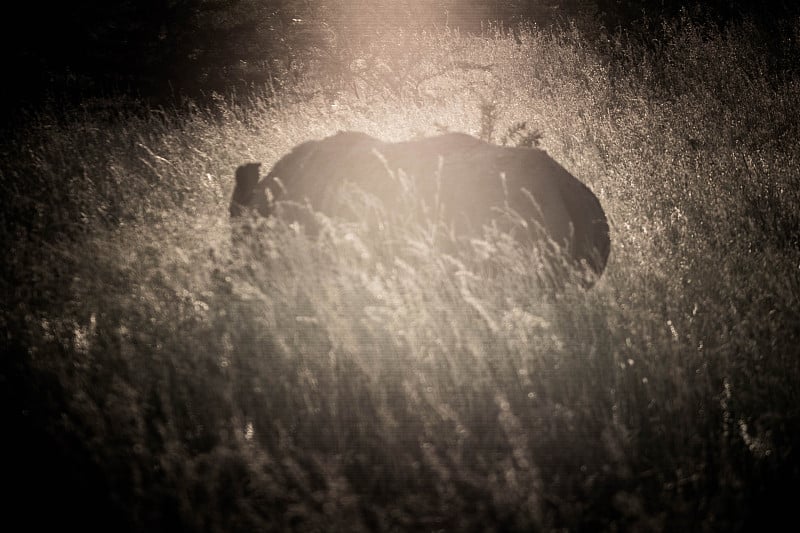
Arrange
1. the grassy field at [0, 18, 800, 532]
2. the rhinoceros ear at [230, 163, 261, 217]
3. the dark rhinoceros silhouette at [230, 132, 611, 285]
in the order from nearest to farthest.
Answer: the grassy field at [0, 18, 800, 532] < the dark rhinoceros silhouette at [230, 132, 611, 285] < the rhinoceros ear at [230, 163, 261, 217]

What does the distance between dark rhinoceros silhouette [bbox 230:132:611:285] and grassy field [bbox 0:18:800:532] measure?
203mm

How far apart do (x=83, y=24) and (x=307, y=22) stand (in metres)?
2.83

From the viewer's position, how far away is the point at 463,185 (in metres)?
2.90

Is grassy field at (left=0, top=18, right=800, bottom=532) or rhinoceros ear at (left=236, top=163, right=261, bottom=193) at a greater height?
rhinoceros ear at (left=236, top=163, right=261, bottom=193)

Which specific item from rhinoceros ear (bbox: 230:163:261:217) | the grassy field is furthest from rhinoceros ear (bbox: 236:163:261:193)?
the grassy field

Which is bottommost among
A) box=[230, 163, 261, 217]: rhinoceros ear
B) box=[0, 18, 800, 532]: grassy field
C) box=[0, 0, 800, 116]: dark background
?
box=[0, 18, 800, 532]: grassy field

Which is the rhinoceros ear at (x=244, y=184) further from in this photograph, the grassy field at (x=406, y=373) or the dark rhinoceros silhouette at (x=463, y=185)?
the grassy field at (x=406, y=373)

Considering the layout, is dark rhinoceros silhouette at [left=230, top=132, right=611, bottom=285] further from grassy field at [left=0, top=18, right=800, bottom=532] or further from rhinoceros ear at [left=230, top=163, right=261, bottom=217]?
grassy field at [left=0, top=18, right=800, bottom=532]

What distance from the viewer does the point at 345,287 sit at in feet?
7.86

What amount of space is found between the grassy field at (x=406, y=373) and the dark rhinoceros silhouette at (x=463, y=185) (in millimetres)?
203

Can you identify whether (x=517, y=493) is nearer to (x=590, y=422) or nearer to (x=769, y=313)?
(x=590, y=422)

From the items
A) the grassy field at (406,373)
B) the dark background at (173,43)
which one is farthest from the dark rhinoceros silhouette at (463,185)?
the dark background at (173,43)

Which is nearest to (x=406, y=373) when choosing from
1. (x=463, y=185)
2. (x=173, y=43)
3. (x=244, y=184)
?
(x=463, y=185)

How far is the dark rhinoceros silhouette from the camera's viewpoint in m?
2.81
